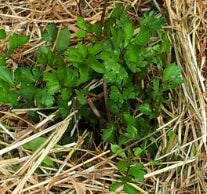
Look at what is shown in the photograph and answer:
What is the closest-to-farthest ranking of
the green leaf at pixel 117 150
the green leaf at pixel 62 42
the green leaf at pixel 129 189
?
1. the green leaf at pixel 129 189
2. the green leaf at pixel 117 150
3. the green leaf at pixel 62 42

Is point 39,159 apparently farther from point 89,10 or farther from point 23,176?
point 89,10

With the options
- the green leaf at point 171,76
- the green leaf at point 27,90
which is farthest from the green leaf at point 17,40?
the green leaf at point 171,76

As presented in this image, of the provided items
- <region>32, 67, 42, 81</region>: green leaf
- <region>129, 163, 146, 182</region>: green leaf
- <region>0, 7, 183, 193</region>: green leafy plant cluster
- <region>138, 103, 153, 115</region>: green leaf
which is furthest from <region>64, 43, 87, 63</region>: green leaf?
<region>129, 163, 146, 182</region>: green leaf

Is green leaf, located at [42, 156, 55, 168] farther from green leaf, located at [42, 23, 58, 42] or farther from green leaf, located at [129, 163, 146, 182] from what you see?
green leaf, located at [42, 23, 58, 42]

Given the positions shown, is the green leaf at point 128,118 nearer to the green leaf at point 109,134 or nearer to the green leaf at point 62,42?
the green leaf at point 109,134

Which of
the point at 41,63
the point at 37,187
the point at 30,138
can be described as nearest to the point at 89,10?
the point at 41,63

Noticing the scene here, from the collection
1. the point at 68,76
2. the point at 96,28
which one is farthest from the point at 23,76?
the point at 96,28
